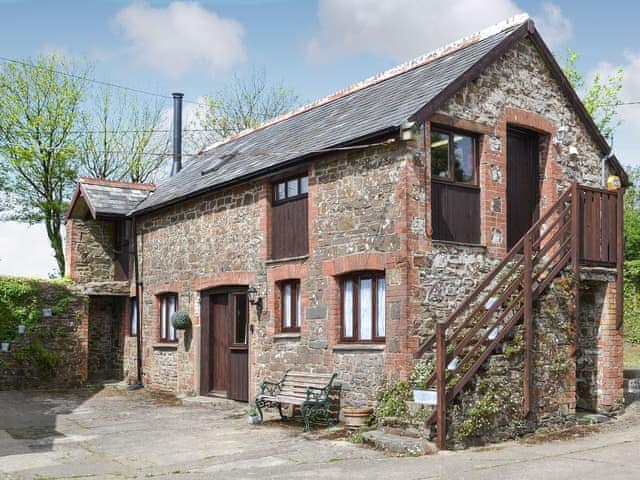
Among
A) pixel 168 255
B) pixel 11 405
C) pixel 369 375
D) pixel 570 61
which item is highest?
pixel 570 61

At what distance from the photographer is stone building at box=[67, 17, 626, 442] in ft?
38.6

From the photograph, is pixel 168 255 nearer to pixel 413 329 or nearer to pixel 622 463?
pixel 413 329

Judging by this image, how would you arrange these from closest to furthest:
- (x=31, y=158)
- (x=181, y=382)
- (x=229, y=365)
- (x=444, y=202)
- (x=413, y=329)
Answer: (x=413, y=329) < (x=444, y=202) < (x=229, y=365) < (x=181, y=382) < (x=31, y=158)

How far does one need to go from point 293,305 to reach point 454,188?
3.73m

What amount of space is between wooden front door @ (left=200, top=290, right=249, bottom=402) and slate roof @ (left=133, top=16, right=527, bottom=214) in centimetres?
244

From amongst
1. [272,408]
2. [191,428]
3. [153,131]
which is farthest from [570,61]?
[191,428]

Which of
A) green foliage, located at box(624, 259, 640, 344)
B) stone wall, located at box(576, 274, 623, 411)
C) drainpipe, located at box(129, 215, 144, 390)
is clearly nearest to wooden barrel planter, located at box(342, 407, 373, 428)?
stone wall, located at box(576, 274, 623, 411)

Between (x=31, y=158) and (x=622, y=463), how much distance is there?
26818 millimetres

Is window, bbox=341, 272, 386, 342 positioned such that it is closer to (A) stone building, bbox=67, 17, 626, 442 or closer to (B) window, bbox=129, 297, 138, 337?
(A) stone building, bbox=67, 17, 626, 442

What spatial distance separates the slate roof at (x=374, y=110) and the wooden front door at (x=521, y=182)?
1335mm

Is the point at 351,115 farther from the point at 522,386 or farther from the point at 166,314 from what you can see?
the point at 166,314

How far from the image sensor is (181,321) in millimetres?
17234

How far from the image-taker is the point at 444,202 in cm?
1239

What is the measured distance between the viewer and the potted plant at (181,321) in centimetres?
1723
